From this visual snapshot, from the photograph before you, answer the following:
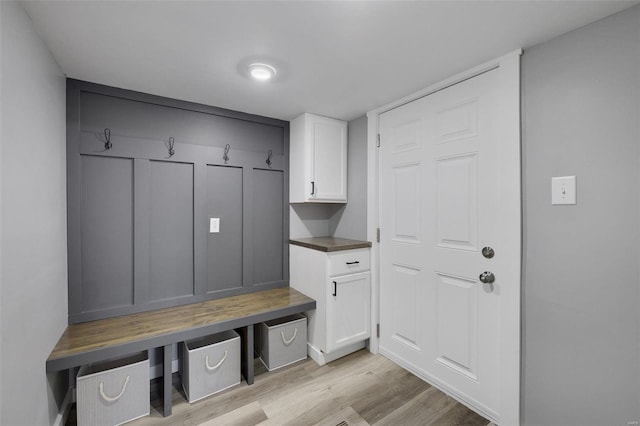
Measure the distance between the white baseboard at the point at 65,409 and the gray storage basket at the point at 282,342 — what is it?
1.23 m

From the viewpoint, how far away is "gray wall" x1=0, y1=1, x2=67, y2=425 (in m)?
1.05

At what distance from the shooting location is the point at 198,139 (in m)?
2.25

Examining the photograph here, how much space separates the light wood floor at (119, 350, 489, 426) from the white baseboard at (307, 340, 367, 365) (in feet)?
0.31

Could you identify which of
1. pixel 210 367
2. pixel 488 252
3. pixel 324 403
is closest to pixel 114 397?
pixel 210 367

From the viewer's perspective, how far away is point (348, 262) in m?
2.31

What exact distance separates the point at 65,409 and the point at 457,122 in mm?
3035

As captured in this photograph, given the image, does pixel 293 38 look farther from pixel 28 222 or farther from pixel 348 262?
pixel 348 262

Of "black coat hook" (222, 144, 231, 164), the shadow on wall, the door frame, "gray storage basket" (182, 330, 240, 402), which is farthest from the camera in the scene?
the shadow on wall

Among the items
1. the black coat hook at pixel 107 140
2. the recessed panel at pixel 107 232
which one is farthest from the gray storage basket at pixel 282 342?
the black coat hook at pixel 107 140

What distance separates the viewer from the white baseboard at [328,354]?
7.44ft

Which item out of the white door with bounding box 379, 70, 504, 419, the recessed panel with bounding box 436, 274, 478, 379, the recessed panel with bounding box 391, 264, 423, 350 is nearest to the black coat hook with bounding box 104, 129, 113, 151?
the white door with bounding box 379, 70, 504, 419

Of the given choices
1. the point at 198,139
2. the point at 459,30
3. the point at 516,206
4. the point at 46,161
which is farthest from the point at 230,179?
the point at 516,206

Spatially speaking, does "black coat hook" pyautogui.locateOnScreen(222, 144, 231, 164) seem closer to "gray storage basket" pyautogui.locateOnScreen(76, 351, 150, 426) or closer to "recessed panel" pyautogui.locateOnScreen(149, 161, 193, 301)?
"recessed panel" pyautogui.locateOnScreen(149, 161, 193, 301)

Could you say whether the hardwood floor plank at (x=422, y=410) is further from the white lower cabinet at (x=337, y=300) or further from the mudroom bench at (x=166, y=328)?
the mudroom bench at (x=166, y=328)
